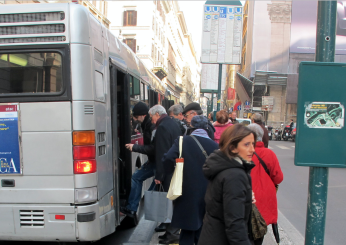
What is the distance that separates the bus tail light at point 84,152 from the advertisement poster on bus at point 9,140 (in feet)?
2.02

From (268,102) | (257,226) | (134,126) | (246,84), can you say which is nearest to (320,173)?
(257,226)

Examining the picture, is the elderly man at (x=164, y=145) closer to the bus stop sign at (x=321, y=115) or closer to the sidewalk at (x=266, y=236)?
A: the sidewalk at (x=266, y=236)

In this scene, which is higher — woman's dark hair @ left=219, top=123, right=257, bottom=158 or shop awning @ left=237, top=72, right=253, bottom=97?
shop awning @ left=237, top=72, right=253, bottom=97

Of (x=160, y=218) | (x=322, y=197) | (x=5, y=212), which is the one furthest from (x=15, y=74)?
(x=322, y=197)

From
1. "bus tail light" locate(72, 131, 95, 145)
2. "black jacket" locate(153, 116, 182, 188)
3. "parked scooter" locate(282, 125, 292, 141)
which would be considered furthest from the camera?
"parked scooter" locate(282, 125, 292, 141)

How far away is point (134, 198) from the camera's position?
5285mm

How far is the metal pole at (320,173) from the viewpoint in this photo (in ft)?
8.98

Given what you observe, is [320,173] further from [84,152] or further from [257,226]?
[84,152]

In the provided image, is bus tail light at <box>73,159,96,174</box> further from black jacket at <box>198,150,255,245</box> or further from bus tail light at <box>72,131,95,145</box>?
black jacket at <box>198,150,255,245</box>

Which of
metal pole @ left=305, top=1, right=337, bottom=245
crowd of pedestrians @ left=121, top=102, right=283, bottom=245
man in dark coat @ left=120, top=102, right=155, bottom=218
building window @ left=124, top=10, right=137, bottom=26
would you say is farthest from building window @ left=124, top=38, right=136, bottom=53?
metal pole @ left=305, top=1, right=337, bottom=245

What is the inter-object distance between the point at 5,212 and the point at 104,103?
1599 mm

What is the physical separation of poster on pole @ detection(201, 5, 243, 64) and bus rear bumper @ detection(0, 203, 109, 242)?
32.5 ft

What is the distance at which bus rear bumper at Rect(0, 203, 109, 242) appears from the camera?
11.5ft

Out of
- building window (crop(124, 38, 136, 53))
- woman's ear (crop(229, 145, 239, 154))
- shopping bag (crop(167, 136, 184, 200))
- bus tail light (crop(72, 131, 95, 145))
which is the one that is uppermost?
building window (crop(124, 38, 136, 53))
